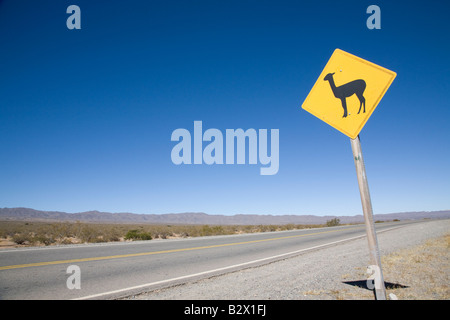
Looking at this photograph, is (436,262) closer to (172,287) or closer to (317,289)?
(317,289)

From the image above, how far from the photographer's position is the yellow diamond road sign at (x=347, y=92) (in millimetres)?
3041

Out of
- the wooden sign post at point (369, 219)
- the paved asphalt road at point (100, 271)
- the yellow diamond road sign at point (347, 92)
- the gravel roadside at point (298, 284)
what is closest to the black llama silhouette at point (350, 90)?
the yellow diamond road sign at point (347, 92)

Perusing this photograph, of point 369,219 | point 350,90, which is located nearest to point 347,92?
point 350,90

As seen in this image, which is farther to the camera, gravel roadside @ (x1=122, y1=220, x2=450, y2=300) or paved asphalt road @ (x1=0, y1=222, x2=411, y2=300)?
paved asphalt road @ (x1=0, y1=222, x2=411, y2=300)

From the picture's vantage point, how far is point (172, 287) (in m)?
5.05

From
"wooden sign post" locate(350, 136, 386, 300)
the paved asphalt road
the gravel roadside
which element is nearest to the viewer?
"wooden sign post" locate(350, 136, 386, 300)

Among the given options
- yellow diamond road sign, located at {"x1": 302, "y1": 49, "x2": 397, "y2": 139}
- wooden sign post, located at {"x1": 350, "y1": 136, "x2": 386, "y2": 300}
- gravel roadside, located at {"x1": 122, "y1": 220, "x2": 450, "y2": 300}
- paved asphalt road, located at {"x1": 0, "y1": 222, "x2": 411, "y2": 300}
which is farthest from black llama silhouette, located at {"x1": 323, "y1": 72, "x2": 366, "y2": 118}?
paved asphalt road, located at {"x1": 0, "y1": 222, "x2": 411, "y2": 300}

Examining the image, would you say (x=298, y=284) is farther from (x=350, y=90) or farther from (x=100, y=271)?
(x=100, y=271)

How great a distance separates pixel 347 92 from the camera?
3162mm

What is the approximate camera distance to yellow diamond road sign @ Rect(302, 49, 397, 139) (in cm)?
304

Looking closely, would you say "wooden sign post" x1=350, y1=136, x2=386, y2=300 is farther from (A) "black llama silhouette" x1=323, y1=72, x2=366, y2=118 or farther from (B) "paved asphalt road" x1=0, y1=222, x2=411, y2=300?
(B) "paved asphalt road" x1=0, y1=222, x2=411, y2=300

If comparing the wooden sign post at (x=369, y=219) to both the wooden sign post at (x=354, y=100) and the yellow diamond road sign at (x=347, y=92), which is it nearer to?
the wooden sign post at (x=354, y=100)

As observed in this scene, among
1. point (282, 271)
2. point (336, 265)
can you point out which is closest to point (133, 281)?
point (282, 271)
